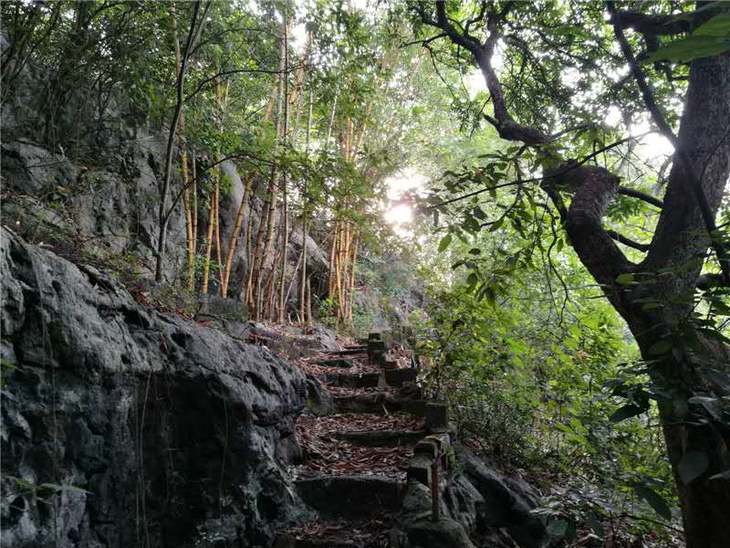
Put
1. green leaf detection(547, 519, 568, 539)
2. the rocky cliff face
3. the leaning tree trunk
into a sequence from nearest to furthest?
the leaning tree trunk → green leaf detection(547, 519, 568, 539) → the rocky cliff face

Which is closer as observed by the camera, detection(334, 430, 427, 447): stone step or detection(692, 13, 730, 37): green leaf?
detection(692, 13, 730, 37): green leaf

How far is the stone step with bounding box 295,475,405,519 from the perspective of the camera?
10.1 feet

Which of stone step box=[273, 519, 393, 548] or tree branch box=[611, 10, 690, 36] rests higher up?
tree branch box=[611, 10, 690, 36]

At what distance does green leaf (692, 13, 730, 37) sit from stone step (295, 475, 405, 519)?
3014mm

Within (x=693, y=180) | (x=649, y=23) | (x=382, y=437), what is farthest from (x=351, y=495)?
(x=649, y=23)

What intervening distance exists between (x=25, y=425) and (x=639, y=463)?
12.0 feet

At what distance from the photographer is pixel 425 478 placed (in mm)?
2959

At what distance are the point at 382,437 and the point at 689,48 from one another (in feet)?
12.2

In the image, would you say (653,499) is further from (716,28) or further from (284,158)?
(284,158)

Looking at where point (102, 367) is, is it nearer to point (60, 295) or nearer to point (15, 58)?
point (60, 295)

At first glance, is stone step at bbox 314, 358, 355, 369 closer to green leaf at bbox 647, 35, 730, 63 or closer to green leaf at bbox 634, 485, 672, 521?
green leaf at bbox 634, 485, 672, 521

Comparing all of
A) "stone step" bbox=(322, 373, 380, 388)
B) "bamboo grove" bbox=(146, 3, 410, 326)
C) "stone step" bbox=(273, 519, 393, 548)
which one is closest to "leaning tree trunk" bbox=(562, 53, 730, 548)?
"bamboo grove" bbox=(146, 3, 410, 326)

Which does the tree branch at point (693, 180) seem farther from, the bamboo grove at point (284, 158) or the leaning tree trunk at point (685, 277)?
the bamboo grove at point (284, 158)

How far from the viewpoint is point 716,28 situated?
0.53m
